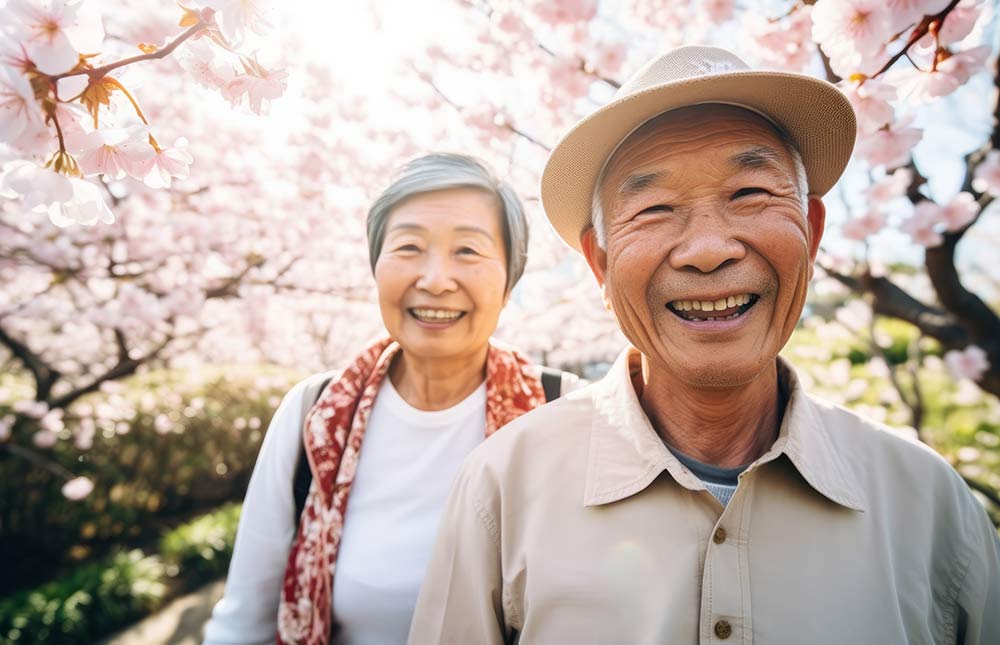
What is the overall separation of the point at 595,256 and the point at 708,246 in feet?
1.29

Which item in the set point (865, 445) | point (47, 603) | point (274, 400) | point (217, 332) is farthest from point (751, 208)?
point (217, 332)

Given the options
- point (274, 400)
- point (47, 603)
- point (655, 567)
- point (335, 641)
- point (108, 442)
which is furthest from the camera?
point (274, 400)

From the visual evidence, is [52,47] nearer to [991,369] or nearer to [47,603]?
[991,369]

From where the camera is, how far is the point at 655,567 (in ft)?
3.83

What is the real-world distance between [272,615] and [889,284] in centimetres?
342

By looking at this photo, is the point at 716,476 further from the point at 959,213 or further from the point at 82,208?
the point at 959,213

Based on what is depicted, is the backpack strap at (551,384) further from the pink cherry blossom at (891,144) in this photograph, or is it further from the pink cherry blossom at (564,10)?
the pink cherry blossom at (564,10)

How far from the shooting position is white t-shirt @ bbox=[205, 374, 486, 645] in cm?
168

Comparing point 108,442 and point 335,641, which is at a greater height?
point 108,442

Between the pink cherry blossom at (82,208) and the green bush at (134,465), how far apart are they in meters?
5.81

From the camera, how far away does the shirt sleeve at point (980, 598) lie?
45.5 inches

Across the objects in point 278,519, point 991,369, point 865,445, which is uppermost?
point 991,369

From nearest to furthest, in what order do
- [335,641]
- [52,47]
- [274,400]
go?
[52,47]
[335,641]
[274,400]

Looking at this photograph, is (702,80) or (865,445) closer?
(702,80)
